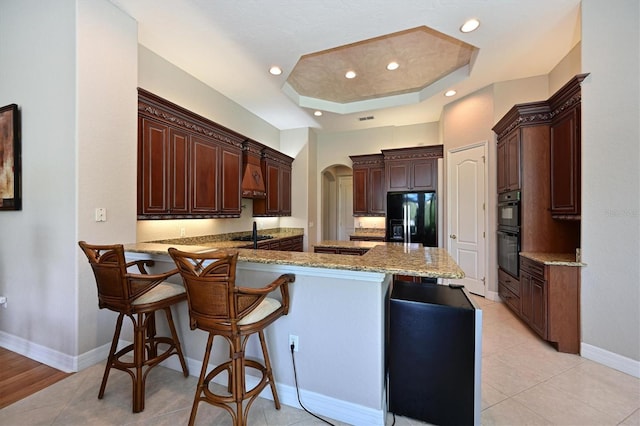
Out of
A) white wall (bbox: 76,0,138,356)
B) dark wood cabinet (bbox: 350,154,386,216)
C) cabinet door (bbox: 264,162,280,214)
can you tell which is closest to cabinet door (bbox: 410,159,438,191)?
dark wood cabinet (bbox: 350,154,386,216)

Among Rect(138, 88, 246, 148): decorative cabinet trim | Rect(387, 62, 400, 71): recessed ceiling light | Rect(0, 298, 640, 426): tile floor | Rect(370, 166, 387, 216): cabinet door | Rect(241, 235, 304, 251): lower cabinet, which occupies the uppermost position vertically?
Rect(387, 62, 400, 71): recessed ceiling light

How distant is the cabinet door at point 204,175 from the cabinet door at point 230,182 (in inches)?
4.8

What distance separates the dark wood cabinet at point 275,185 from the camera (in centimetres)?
497

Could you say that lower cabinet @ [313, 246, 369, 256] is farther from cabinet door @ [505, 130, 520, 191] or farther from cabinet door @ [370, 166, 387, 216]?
cabinet door @ [370, 166, 387, 216]

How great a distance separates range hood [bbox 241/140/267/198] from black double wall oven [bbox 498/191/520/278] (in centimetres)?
374

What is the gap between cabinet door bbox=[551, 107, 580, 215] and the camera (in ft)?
8.84

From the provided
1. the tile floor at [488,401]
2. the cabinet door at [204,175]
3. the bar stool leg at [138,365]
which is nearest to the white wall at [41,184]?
the tile floor at [488,401]

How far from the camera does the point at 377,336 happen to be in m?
1.60

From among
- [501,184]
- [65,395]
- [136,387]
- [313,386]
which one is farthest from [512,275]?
[65,395]

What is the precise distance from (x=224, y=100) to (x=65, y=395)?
4.02 metres

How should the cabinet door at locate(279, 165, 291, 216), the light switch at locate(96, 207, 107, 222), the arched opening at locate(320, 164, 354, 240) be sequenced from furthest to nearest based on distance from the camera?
1. the arched opening at locate(320, 164, 354, 240)
2. the cabinet door at locate(279, 165, 291, 216)
3. the light switch at locate(96, 207, 107, 222)

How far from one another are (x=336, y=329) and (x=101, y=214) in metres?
2.28

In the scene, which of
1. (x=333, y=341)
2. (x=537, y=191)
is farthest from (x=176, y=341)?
(x=537, y=191)

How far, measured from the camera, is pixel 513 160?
134 inches
